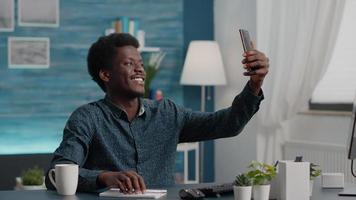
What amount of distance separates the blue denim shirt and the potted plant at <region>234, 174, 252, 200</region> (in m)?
0.56

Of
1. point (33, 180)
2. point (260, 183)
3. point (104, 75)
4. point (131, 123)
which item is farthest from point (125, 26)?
point (260, 183)

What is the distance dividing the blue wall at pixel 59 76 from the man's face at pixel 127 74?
3023 millimetres

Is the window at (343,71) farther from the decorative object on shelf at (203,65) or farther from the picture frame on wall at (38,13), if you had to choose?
the picture frame on wall at (38,13)

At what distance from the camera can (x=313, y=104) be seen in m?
5.82

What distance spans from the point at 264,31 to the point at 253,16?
0.28 metres

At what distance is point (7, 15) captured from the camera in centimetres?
597

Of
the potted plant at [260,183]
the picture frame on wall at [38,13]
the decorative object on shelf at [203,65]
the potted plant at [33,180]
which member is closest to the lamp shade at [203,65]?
the decorative object on shelf at [203,65]

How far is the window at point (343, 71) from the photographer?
213 inches

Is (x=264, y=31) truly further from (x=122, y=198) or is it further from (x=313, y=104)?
(x=122, y=198)

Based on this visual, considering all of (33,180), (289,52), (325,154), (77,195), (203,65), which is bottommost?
(33,180)

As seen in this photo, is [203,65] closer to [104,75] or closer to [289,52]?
[289,52]

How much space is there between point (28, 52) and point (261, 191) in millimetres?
3845

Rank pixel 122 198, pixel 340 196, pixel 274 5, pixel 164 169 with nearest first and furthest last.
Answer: pixel 122 198, pixel 340 196, pixel 164 169, pixel 274 5

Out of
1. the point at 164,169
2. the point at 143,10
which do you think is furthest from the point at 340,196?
the point at 143,10
